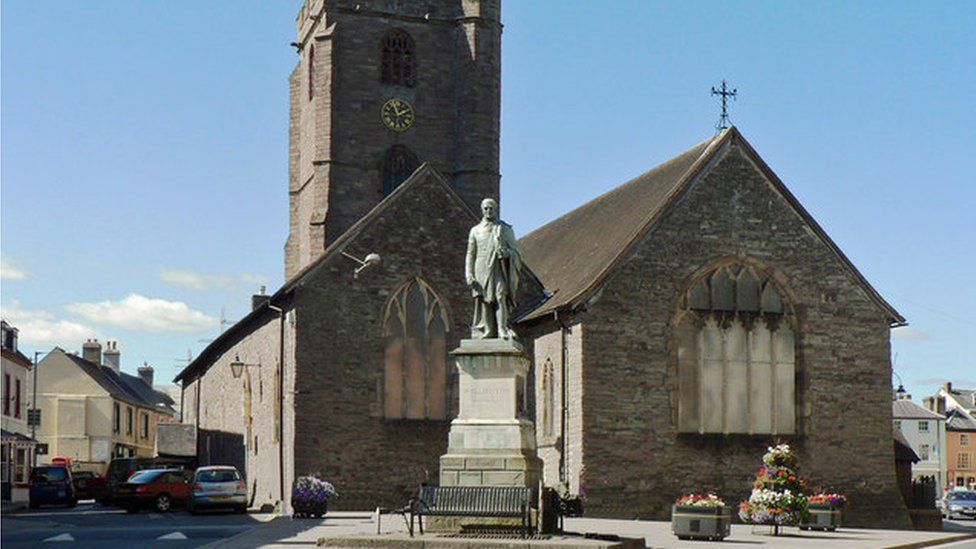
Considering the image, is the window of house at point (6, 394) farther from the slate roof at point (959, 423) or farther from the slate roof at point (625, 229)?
the slate roof at point (959, 423)

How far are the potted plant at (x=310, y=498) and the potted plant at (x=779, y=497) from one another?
962 centimetres

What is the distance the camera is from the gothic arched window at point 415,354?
125 ft

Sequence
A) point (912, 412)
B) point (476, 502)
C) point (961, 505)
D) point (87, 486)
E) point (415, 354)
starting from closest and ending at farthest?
point (476, 502) → point (415, 354) → point (87, 486) → point (961, 505) → point (912, 412)

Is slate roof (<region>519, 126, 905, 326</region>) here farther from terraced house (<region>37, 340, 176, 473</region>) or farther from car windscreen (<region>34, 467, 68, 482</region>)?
terraced house (<region>37, 340, 176, 473</region>)

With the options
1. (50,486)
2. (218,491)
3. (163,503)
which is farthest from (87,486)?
(218,491)

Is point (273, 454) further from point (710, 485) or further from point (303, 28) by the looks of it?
point (303, 28)

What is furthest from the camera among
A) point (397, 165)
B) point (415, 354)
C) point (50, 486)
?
point (397, 165)

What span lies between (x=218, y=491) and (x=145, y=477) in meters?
5.22

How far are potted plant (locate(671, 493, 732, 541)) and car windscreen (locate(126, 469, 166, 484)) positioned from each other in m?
19.0

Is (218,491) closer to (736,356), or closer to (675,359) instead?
(675,359)

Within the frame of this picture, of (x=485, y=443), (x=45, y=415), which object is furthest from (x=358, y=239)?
(x=45, y=415)

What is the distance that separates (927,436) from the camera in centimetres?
11019

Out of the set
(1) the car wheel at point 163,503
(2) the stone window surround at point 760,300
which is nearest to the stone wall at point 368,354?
(2) the stone window surround at point 760,300

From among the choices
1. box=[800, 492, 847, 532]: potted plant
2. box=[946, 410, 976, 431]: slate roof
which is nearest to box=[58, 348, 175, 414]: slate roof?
box=[946, 410, 976, 431]: slate roof
